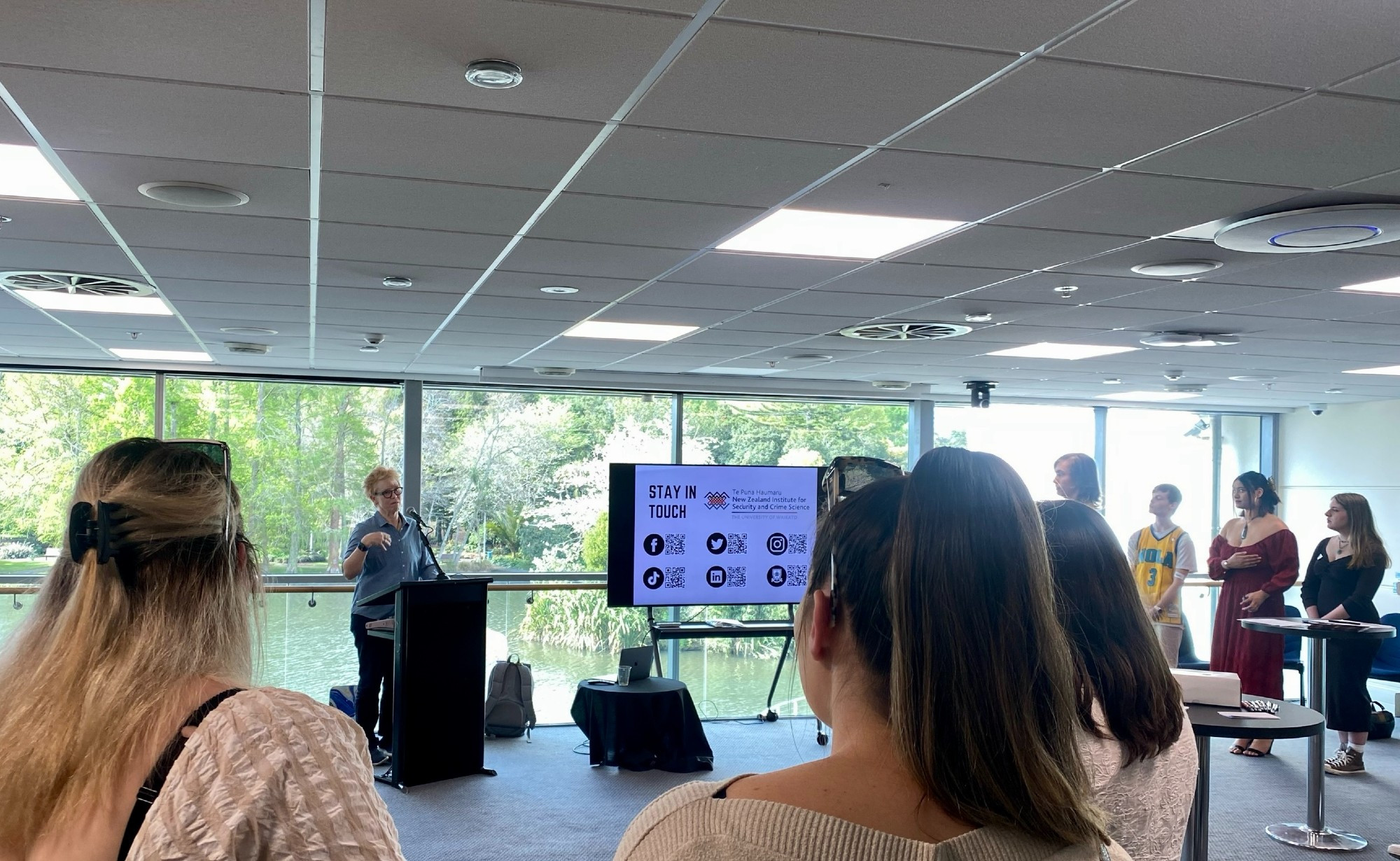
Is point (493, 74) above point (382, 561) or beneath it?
above

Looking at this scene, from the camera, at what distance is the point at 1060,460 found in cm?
447

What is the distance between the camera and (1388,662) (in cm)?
690

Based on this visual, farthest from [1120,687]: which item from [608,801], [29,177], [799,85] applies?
[608,801]

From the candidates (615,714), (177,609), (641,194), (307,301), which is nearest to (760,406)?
(615,714)

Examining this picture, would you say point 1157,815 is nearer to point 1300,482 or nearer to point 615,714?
point 615,714

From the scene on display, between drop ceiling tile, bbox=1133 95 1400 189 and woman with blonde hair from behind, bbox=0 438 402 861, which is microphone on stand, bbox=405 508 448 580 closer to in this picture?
drop ceiling tile, bbox=1133 95 1400 189

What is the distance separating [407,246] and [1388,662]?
21.5 feet

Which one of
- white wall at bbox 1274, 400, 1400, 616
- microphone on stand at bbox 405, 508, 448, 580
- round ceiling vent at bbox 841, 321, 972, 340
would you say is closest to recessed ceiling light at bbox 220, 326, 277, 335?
microphone on stand at bbox 405, 508, 448, 580

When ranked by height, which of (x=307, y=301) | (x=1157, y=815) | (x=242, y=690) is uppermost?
(x=307, y=301)

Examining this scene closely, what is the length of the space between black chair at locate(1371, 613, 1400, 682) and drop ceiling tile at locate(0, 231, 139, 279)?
280 inches

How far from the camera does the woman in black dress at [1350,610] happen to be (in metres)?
5.89

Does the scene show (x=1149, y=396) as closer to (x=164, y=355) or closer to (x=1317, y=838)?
(x=1317, y=838)

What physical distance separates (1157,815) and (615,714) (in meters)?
4.37

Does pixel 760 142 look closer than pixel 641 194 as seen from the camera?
Yes
